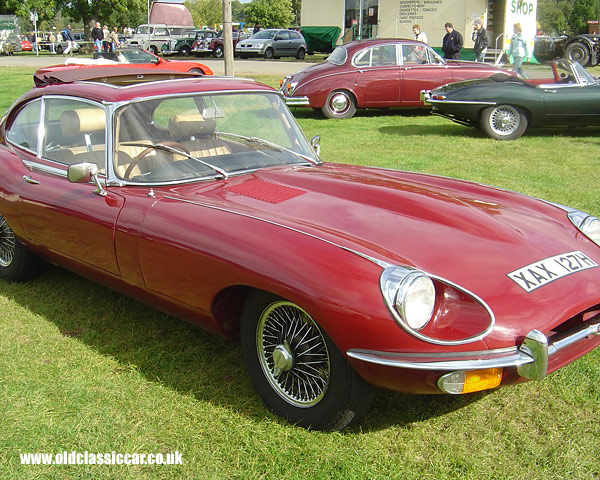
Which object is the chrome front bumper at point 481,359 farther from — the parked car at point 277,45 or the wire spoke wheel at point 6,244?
the parked car at point 277,45

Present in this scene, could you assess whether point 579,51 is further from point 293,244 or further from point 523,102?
point 293,244

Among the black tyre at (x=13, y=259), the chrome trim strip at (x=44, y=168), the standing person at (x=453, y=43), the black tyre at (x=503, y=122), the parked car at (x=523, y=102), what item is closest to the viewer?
the chrome trim strip at (x=44, y=168)

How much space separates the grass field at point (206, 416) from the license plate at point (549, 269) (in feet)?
2.14

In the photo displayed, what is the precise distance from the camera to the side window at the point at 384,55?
11734 millimetres

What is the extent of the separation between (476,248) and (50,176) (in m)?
2.63

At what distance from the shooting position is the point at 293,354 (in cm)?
275

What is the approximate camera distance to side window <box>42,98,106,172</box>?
156 inches

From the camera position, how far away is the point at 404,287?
2.39m

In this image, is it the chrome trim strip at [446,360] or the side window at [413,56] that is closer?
the chrome trim strip at [446,360]

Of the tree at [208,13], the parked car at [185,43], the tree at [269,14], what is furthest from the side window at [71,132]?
the tree at [208,13]

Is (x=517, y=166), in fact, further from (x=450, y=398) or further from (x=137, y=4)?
(x=137, y=4)

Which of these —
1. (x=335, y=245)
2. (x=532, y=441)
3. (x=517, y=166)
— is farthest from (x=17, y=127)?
(x=517, y=166)

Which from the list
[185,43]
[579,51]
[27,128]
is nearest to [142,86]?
[27,128]

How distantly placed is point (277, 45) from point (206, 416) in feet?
88.9
